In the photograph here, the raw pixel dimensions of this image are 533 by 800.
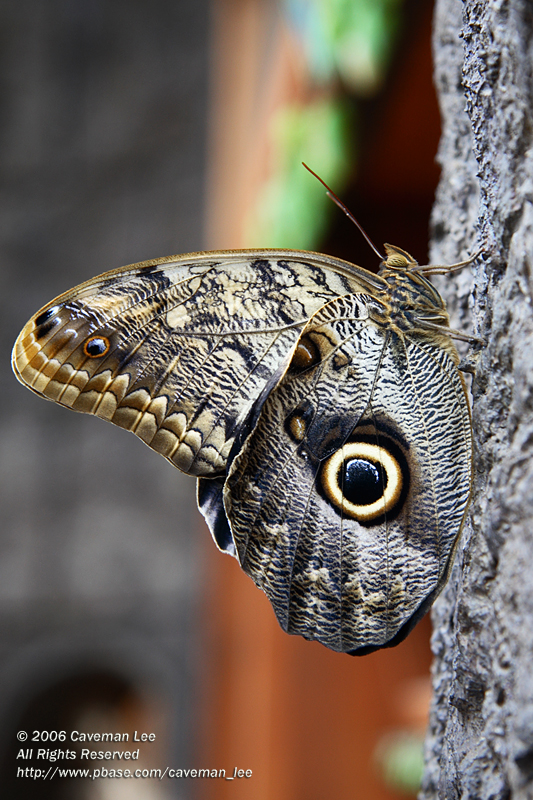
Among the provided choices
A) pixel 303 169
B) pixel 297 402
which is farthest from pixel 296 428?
pixel 303 169

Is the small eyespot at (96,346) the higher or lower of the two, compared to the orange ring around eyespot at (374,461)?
higher

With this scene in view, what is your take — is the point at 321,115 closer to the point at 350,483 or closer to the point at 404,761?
the point at 350,483

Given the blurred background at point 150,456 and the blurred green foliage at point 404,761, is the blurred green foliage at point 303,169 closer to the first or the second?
the blurred background at point 150,456

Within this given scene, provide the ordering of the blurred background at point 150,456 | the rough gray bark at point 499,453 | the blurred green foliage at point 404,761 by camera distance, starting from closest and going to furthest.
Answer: the rough gray bark at point 499,453 < the blurred green foliage at point 404,761 < the blurred background at point 150,456

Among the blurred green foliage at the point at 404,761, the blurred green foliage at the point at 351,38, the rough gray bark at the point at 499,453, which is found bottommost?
the blurred green foliage at the point at 404,761

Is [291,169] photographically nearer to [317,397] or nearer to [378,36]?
[378,36]

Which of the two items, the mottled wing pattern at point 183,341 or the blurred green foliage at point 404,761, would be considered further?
the blurred green foliage at point 404,761

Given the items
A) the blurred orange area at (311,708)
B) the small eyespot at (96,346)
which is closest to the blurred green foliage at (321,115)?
the small eyespot at (96,346)
